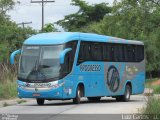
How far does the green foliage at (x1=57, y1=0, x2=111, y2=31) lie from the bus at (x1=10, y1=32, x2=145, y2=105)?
178 feet

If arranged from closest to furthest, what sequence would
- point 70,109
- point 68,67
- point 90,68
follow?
point 70,109 → point 68,67 → point 90,68

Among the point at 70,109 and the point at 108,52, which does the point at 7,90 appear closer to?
the point at 108,52

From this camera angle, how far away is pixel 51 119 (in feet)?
60.5

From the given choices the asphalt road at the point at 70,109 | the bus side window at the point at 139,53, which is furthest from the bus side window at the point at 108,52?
the asphalt road at the point at 70,109

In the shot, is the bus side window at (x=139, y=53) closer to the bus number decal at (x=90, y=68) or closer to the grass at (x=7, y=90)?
the bus number decal at (x=90, y=68)

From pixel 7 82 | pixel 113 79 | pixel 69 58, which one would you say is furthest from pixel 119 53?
pixel 7 82

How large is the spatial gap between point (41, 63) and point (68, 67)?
50.2 inches

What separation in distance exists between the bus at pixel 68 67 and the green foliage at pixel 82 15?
54.3 metres

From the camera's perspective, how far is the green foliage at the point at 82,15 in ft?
280

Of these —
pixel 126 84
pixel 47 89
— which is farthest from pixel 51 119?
pixel 126 84

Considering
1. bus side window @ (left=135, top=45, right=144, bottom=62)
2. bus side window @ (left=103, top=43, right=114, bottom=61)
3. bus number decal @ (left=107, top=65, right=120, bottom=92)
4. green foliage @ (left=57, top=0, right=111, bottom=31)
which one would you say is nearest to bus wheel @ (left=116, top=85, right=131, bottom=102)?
bus number decal @ (left=107, top=65, right=120, bottom=92)

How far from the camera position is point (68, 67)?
86.9ft

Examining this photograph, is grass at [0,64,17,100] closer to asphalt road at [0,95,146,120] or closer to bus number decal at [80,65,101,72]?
bus number decal at [80,65,101,72]

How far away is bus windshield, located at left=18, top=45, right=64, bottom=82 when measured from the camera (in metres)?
26.1
